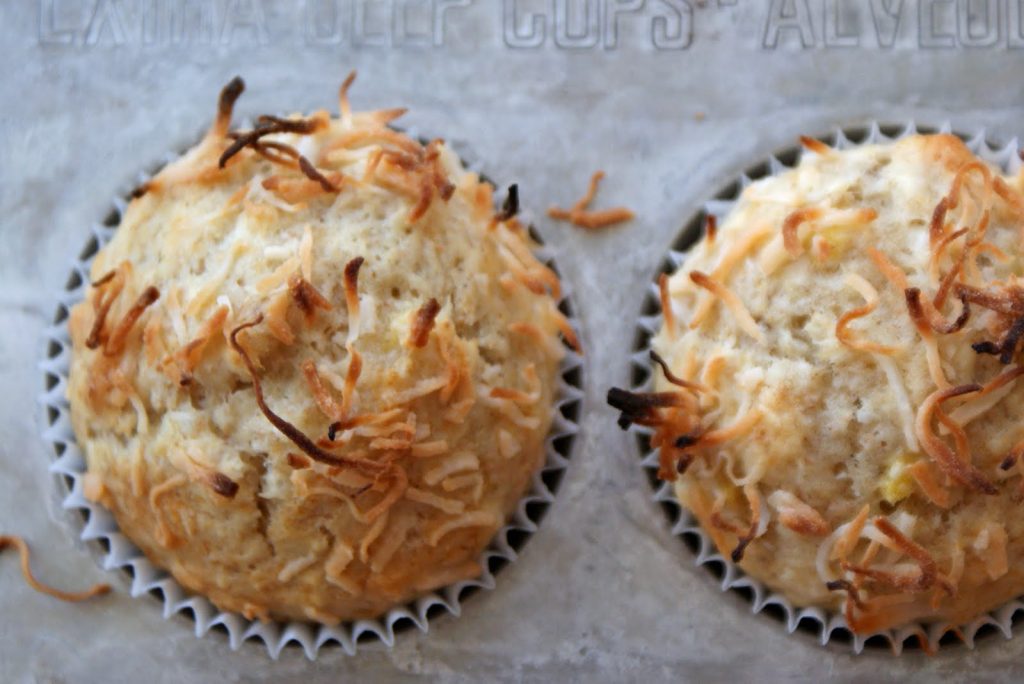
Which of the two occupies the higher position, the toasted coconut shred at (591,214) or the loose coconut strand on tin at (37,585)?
the toasted coconut shred at (591,214)

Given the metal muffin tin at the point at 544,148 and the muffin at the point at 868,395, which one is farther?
the metal muffin tin at the point at 544,148

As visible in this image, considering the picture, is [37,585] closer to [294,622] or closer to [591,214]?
[294,622]

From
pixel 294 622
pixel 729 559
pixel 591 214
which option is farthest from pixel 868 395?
pixel 294 622

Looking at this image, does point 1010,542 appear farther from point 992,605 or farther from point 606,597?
point 606,597

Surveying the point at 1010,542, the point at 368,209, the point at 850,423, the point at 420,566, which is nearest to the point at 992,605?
the point at 1010,542

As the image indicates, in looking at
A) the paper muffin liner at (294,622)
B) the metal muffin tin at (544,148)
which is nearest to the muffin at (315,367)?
the paper muffin liner at (294,622)

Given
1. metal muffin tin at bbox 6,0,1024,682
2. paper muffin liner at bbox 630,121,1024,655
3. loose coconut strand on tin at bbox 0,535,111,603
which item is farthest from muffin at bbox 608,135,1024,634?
loose coconut strand on tin at bbox 0,535,111,603

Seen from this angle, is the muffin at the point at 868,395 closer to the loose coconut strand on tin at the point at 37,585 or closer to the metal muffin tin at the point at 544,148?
the metal muffin tin at the point at 544,148
